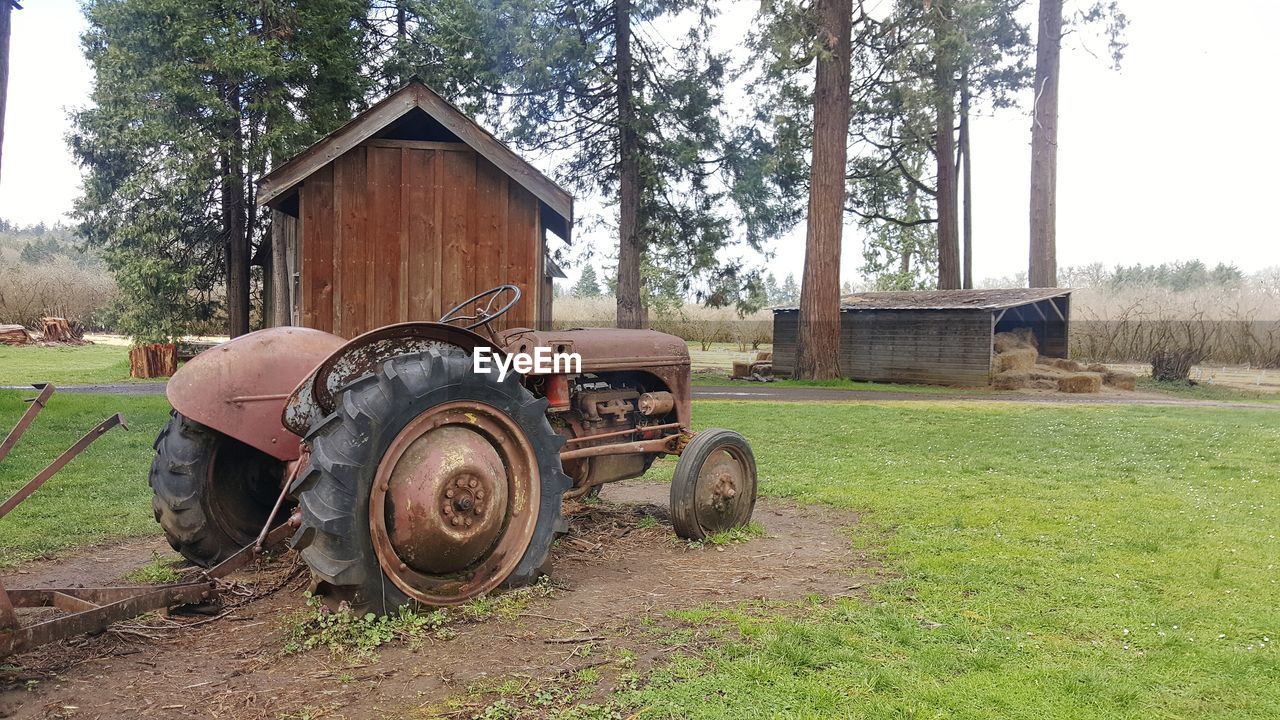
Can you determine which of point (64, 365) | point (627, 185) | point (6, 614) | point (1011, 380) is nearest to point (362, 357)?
point (6, 614)

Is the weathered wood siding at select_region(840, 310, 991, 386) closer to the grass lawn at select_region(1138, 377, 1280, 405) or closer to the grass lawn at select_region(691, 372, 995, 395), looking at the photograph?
the grass lawn at select_region(691, 372, 995, 395)

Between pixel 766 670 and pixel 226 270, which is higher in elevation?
pixel 226 270

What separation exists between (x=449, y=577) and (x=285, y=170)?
6714mm

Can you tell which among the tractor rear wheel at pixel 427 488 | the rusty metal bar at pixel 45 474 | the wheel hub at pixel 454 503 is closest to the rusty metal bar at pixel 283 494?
the tractor rear wheel at pixel 427 488

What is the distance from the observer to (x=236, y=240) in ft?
64.9

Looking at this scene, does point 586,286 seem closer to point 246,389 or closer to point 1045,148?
point 1045,148

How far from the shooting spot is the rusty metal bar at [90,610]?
301 centimetres

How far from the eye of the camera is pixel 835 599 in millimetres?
→ 4309

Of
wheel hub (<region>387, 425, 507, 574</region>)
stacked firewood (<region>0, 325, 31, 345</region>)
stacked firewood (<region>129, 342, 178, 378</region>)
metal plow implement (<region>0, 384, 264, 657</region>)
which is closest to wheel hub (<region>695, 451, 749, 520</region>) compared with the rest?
wheel hub (<region>387, 425, 507, 574</region>)

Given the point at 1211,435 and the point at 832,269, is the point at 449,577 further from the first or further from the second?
the point at 832,269

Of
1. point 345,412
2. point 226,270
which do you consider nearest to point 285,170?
point 345,412

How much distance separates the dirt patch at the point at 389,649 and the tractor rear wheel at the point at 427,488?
0.29m

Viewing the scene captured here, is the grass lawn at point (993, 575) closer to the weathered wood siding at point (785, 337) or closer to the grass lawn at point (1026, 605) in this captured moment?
Answer: the grass lawn at point (1026, 605)

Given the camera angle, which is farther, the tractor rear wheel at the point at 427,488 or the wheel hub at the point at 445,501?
the wheel hub at the point at 445,501
